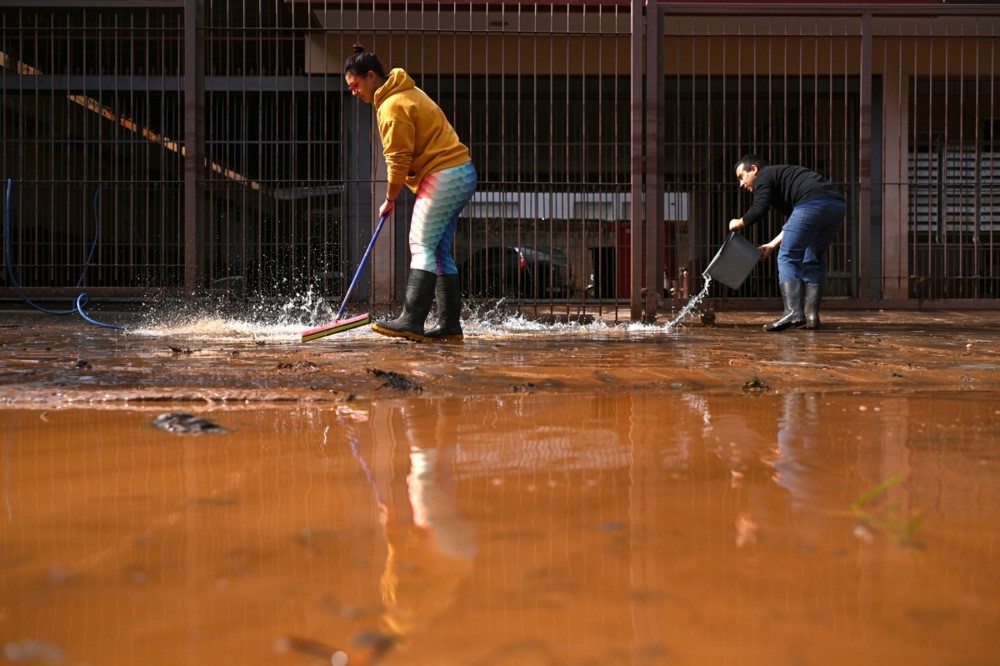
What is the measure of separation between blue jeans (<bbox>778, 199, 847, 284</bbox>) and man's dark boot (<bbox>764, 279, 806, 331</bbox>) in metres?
0.05

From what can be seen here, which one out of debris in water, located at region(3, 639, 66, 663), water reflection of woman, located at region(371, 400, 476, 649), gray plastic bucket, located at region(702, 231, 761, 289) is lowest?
debris in water, located at region(3, 639, 66, 663)

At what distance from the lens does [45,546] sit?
1.20m

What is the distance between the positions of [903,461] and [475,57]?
9.69 m

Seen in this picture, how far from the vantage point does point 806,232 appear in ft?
21.4

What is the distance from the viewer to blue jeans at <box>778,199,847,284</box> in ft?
21.4

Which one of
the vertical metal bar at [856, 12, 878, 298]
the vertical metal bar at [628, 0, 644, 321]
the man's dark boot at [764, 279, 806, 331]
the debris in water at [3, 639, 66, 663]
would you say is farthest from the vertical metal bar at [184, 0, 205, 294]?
the debris in water at [3, 639, 66, 663]

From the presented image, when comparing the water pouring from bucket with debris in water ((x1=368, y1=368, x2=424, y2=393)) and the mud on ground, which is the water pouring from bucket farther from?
debris in water ((x1=368, y1=368, x2=424, y2=393))

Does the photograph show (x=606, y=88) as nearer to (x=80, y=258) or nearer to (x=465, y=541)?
(x=80, y=258)

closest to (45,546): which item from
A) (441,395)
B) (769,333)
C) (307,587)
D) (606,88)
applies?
(307,587)

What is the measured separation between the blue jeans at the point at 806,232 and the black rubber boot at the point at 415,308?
277 centimetres

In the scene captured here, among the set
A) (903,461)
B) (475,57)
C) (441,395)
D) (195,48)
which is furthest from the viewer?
(475,57)

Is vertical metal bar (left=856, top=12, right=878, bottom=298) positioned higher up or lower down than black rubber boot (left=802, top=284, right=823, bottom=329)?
higher up

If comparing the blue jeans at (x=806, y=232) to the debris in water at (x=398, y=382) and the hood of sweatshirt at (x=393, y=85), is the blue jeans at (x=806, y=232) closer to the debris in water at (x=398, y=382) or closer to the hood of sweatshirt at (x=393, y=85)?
the hood of sweatshirt at (x=393, y=85)

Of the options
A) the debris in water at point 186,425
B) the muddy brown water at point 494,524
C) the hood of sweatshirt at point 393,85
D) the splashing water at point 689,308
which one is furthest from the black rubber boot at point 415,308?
the debris in water at point 186,425
